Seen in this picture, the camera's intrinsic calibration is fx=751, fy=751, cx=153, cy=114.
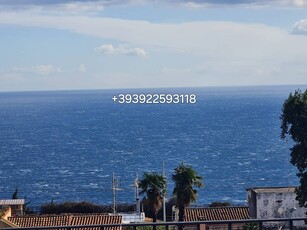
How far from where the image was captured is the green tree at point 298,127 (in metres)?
44.6

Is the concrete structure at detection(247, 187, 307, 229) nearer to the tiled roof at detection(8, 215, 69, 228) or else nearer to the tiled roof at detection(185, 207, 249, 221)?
the tiled roof at detection(185, 207, 249, 221)

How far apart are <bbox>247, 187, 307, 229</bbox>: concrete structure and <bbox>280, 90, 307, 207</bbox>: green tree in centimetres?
167

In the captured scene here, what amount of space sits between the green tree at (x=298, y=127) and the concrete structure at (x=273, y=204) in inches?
65.9

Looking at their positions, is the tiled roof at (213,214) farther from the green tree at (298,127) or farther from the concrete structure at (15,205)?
the concrete structure at (15,205)

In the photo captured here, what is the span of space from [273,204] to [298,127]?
485cm

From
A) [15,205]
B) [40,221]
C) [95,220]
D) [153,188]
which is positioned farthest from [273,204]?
[15,205]

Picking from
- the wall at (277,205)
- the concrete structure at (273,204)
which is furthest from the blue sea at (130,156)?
the wall at (277,205)

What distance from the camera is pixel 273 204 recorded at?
1774 inches

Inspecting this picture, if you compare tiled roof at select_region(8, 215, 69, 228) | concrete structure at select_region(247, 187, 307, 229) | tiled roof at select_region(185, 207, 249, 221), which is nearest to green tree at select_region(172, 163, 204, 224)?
tiled roof at select_region(185, 207, 249, 221)

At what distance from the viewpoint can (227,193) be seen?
8244 centimetres

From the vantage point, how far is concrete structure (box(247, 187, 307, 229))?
1762 inches

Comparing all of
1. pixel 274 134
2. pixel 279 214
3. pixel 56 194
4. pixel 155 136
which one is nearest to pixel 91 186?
pixel 56 194

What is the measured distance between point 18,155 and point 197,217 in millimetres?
79693

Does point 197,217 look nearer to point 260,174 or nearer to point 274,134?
point 260,174
